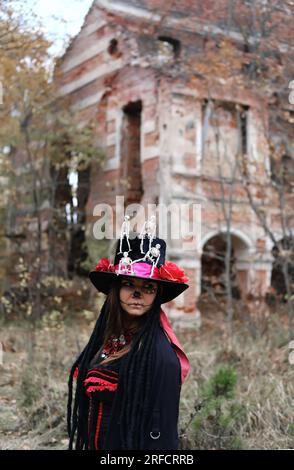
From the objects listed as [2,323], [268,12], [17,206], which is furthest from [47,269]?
[268,12]

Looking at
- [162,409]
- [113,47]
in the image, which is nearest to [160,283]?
[162,409]

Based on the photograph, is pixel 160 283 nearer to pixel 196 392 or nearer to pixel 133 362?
pixel 133 362

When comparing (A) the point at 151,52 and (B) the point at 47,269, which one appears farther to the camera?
(B) the point at 47,269

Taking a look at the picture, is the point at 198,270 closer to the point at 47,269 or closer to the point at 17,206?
the point at 47,269

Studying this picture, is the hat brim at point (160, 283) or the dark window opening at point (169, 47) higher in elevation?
the dark window opening at point (169, 47)

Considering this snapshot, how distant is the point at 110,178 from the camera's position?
14086 millimetres

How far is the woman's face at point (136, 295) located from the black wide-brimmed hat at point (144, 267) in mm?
53

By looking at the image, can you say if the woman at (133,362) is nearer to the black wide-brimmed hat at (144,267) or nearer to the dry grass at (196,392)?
the black wide-brimmed hat at (144,267)

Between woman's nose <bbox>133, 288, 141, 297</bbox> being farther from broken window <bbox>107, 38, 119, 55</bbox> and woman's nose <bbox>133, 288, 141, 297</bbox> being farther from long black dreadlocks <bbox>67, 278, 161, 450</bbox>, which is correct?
broken window <bbox>107, 38, 119, 55</bbox>

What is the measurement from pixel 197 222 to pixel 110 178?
2.89 m

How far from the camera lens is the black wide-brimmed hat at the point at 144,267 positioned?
8.86ft

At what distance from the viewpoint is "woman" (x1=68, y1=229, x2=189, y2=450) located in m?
2.52

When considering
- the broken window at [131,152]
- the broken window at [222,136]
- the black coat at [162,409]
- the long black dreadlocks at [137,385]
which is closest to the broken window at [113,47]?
the broken window at [131,152]

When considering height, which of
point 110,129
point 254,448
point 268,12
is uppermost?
point 268,12
